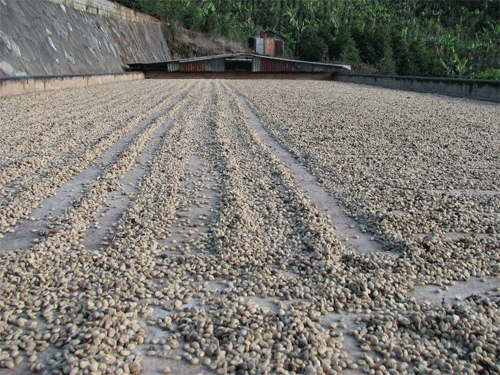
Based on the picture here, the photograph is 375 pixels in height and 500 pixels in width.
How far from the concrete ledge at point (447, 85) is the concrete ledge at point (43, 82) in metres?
16.3

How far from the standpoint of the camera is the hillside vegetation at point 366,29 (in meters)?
55.8

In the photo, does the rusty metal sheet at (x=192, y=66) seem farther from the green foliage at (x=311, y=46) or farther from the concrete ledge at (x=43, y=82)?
the green foliage at (x=311, y=46)

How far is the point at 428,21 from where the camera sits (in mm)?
82750

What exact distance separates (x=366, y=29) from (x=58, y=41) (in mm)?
48689

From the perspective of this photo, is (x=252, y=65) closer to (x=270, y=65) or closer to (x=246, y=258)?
(x=270, y=65)

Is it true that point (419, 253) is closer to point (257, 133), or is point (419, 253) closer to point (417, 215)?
point (417, 215)

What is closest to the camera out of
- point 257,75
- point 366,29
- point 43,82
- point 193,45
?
point 43,82

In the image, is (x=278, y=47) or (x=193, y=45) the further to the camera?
(x=278, y=47)

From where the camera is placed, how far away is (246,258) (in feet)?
13.0

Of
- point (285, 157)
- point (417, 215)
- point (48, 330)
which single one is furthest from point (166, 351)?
point (285, 157)

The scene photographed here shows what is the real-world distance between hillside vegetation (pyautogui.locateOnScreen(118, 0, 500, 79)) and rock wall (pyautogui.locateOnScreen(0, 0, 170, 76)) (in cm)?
1789

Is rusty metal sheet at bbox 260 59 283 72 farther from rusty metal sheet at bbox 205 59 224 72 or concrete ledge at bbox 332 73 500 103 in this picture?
concrete ledge at bbox 332 73 500 103

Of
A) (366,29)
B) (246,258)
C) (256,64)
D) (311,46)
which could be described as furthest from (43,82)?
(366,29)

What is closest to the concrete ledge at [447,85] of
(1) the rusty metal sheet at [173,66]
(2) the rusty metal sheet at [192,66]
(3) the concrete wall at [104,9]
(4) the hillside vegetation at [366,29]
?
(2) the rusty metal sheet at [192,66]
